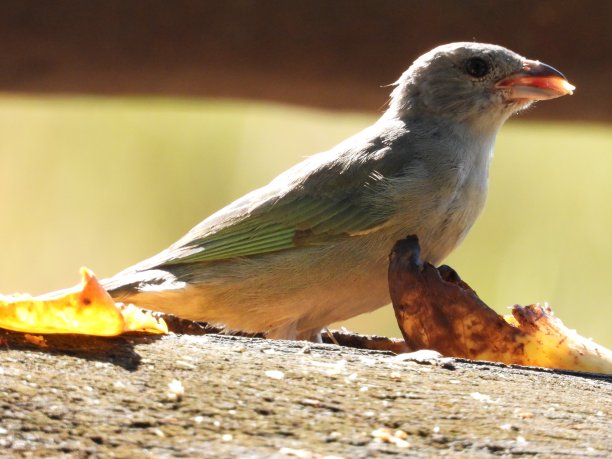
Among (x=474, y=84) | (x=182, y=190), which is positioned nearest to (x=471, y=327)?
(x=474, y=84)

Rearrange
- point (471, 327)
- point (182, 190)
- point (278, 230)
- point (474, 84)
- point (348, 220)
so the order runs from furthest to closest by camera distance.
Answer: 1. point (182, 190)
2. point (474, 84)
3. point (278, 230)
4. point (348, 220)
5. point (471, 327)

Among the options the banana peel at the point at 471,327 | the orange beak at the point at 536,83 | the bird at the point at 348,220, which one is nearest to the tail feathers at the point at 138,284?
the bird at the point at 348,220

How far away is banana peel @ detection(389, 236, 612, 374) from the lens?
2.93m

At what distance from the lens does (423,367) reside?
97.7 inches

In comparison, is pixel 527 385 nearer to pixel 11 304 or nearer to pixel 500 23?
pixel 11 304

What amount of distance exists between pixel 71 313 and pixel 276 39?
9.63 feet

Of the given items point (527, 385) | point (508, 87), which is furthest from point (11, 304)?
point (508, 87)

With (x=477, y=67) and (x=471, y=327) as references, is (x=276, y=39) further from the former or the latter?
(x=471, y=327)

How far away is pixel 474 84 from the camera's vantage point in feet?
→ 15.8

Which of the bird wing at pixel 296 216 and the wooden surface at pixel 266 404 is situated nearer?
the wooden surface at pixel 266 404

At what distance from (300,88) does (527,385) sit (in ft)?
10.1

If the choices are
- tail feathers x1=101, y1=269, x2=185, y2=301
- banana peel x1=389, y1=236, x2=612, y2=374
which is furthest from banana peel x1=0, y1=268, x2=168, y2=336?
tail feathers x1=101, y1=269, x2=185, y2=301

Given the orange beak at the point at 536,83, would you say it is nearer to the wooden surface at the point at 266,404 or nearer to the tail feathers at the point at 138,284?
the tail feathers at the point at 138,284

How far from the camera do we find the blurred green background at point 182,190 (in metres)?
7.48
